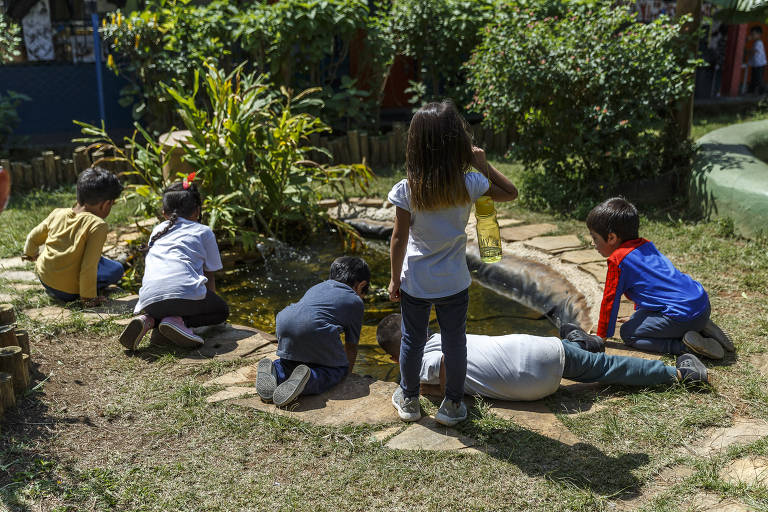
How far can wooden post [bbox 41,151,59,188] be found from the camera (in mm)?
7965

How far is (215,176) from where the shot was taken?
5.72 m

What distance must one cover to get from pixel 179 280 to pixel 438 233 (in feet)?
5.98

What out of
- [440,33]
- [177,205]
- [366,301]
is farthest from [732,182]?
[440,33]

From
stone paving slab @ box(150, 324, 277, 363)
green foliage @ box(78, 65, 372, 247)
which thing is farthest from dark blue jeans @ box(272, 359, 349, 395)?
green foliage @ box(78, 65, 372, 247)

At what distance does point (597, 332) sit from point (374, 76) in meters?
6.34

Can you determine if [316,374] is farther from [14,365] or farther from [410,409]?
[14,365]

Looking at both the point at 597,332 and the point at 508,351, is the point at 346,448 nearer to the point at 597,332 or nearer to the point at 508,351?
the point at 508,351

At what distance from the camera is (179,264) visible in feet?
13.5

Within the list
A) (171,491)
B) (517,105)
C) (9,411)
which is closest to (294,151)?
(517,105)

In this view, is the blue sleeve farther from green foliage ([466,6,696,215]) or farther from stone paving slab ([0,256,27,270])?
green foliage ([466,6,696,215])

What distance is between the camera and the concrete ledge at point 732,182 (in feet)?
18.3

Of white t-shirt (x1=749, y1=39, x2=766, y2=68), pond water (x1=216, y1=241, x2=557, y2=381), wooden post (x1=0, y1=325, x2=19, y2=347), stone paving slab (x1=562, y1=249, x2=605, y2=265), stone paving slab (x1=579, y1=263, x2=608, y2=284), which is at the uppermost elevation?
white t-shirt (x1=749, y1=39, x2=766, y2=68)

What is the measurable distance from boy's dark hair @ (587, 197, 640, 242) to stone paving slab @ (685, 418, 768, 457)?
1.18 meters

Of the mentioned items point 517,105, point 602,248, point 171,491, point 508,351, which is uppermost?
point 517,105
